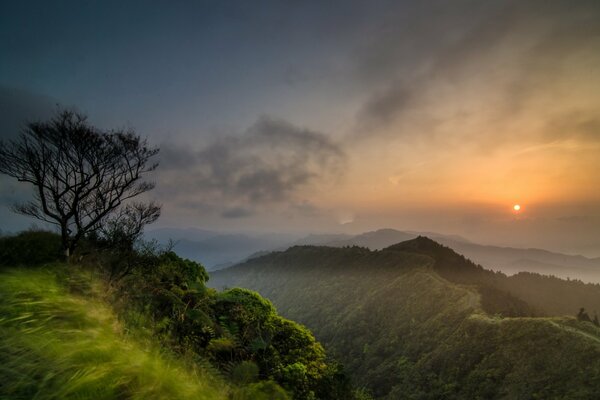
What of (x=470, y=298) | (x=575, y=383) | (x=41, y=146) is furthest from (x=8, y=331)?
(x=470, y=298)

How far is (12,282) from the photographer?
5281 mm

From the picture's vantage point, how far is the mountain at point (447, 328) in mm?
34844

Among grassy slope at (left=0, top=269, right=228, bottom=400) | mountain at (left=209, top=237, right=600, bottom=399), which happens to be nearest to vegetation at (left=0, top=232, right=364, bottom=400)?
grassy slope at (left=0, top=269, right=228, bottom=400)

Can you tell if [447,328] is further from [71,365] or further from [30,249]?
[71,365]

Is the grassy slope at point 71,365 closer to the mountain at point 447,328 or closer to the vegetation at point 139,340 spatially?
the vegetation at point 139,340

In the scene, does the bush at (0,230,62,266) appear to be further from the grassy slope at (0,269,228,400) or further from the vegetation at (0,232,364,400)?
the grassy slope at (0,269,228,400)

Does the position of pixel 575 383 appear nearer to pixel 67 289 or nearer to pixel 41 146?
pixel 67 289

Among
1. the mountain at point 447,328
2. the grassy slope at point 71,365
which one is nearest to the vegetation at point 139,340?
the grassy slope at point 71,365

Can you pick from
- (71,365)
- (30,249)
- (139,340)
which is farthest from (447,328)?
(71,365)

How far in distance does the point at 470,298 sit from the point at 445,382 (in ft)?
67.8

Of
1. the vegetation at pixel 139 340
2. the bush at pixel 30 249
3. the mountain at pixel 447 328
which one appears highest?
the bush at pixel 30 249

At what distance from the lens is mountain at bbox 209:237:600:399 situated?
114 feet

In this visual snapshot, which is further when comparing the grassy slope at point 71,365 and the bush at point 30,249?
the bush at point 30,249

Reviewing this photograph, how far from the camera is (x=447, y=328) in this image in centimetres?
5678
